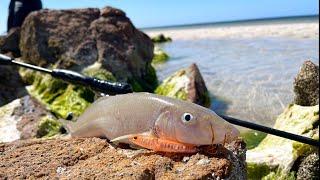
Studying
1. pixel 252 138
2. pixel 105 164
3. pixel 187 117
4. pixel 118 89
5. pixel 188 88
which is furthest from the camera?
pixel 188 88

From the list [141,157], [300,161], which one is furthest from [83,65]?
[141,157]

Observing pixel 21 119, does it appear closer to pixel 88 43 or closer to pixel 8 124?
pixel 8 124

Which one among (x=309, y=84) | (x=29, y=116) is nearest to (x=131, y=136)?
(x=29, y=116)

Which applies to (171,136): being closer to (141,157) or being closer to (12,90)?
(141,157)

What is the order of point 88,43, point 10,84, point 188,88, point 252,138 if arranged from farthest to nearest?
1. point 88,43
2. point 188,88
3. point 10,84
4. point 252,138

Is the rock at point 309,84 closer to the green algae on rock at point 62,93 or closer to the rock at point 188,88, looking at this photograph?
the rock at point 188,88

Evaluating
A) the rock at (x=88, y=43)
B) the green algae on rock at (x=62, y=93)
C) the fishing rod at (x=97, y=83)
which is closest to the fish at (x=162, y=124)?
the fishing rod at (x=97, y=83)
